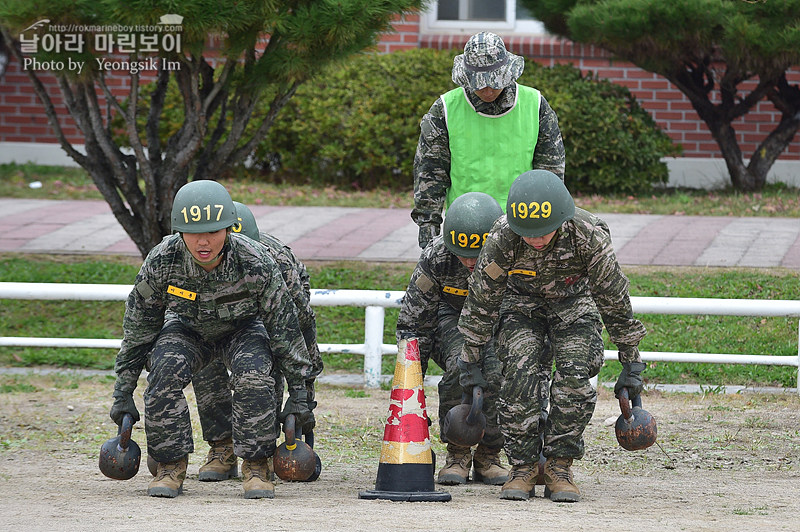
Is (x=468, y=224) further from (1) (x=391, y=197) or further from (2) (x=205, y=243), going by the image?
(1) (x=391, y=197)

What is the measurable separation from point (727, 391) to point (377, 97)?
7030mm

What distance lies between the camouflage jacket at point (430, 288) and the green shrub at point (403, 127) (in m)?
7.69

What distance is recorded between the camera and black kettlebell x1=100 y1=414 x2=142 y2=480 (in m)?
5.62

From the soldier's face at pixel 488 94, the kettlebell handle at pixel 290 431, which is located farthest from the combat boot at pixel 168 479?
the soldier's face at pixel 488 94

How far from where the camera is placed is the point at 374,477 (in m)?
6.33

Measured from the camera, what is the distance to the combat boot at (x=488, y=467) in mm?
6238

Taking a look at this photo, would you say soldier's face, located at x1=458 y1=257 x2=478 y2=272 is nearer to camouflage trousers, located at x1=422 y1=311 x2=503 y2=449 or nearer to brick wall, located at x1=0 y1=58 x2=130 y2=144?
camouflage trousers, located at x1=422 y1=311 x2=503 y2=449

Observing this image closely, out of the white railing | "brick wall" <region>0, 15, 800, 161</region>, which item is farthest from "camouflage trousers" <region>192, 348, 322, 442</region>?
"brick wall" <region>0, 15, 800, 161</region>

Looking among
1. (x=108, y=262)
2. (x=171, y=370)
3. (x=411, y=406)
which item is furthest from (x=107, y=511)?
(x=108, y=262)

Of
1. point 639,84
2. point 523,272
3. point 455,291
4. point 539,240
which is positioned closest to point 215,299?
point 455,291

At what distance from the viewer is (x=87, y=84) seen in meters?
Answer: 9.57

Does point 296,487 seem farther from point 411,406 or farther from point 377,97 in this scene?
point 377,97

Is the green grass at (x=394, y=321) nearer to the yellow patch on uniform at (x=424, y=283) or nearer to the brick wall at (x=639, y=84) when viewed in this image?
the yellow patch on uniform at (x=424, y=283)

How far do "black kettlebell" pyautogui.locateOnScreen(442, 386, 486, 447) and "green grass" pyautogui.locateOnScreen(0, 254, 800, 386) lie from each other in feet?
10.8
